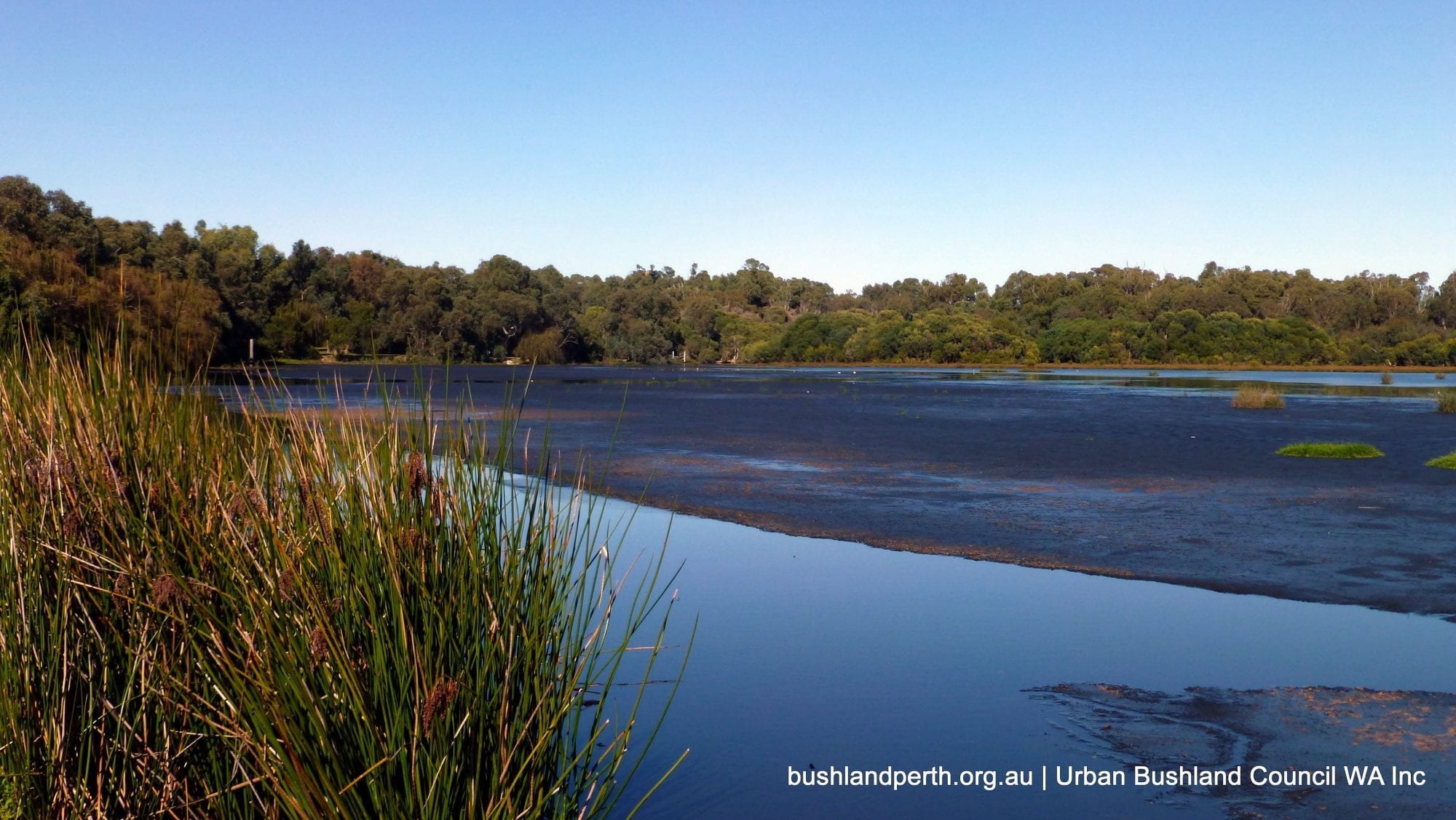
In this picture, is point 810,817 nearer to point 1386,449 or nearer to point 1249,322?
point 1386,449

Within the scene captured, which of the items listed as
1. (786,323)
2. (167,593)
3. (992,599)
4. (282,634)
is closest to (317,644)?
(282,634)

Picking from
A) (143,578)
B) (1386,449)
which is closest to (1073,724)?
(143,578)

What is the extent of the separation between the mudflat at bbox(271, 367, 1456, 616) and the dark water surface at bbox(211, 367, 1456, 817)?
0.07 m

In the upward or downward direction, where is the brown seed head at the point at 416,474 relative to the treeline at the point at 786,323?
downward

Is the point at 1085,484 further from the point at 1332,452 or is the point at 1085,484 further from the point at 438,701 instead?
the point at 438,701

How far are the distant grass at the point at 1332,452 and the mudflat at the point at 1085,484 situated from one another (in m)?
0.39

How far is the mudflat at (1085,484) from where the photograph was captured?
11.0 metres

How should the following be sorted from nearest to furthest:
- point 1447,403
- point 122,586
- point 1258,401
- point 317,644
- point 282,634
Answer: point 317,644
point 282,634
point 122,586
point 1447,403
point 1258,401

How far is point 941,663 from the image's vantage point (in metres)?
7.68

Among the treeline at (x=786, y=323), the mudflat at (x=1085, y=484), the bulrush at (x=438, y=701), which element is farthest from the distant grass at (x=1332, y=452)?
the treeline at (x=786, y=323)

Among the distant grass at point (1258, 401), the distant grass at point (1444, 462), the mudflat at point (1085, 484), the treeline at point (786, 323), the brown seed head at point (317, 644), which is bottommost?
the mudflat at point (1085, 484)

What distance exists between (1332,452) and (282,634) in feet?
70.2

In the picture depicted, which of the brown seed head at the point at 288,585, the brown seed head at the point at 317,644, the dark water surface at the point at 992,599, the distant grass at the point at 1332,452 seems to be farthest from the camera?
the distant grass at the point at 1332,452

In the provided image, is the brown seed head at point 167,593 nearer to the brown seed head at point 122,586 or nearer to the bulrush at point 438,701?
the brown seed head at point 122,586
